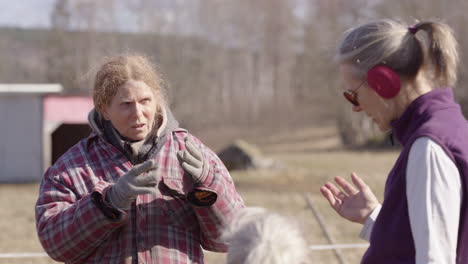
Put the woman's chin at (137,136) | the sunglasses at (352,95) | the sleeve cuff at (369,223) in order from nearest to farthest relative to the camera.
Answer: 1. the sunglasses at (352,95)
2. the sleeve cuff at (369,223)
3. the woman's chin at (137,136)

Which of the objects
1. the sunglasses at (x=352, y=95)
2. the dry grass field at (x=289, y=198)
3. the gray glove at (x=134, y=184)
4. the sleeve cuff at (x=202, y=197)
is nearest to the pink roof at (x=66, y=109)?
the dry grass field at (x=289, y=198)

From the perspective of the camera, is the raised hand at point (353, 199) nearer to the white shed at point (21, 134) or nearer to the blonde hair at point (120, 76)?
the blonde hair at point (120, 76)

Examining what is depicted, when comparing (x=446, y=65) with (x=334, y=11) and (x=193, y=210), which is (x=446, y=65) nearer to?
(x=193, y=210)

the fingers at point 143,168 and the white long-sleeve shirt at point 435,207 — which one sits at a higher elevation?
the white long-sleeve shirt at point 435,207

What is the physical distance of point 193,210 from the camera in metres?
2.71

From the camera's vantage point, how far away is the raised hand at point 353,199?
2297 mm

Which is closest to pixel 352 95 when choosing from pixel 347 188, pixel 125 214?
pixel 347 188

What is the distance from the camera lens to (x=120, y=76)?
270 cm

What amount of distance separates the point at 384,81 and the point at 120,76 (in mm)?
1176

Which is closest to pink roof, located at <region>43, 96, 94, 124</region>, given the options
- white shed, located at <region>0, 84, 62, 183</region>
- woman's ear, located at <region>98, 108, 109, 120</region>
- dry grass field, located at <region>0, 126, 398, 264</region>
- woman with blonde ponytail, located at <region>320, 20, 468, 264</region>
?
white shed, located at <region>0, 84, 62, 183</region>

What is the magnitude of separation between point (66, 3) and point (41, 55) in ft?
24.3

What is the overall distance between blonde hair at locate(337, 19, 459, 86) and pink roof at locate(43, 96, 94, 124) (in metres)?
18.0

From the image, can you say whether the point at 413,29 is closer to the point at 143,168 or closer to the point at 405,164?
the point at 405,164

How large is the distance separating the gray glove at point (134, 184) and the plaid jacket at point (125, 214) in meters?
0.10
